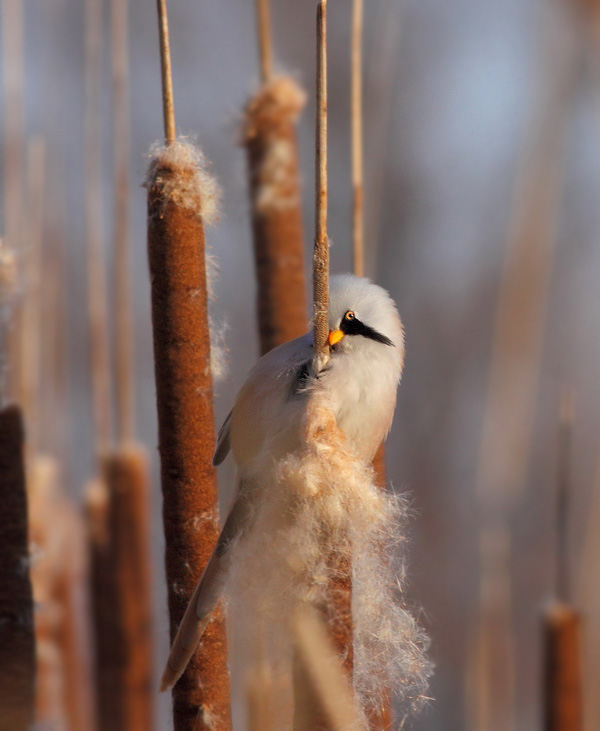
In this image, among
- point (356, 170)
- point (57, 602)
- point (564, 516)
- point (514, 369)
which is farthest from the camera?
point (514, 369)

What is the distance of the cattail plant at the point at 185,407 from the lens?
85cm

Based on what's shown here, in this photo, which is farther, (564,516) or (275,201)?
(564,516)

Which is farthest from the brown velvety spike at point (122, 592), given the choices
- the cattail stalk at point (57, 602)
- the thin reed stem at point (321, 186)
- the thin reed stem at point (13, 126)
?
the thin reed stem at point (321, 186)

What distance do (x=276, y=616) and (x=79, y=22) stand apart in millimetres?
2470

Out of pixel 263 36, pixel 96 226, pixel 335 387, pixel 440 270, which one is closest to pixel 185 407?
pixel 335 387

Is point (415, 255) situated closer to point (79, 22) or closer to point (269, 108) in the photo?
point (79, 22)

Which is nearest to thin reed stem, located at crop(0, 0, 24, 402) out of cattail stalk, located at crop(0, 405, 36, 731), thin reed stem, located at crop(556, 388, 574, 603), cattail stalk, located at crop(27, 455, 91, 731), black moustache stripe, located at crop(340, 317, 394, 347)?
cattail stalk, located at crop(27, 455, 91, 731)

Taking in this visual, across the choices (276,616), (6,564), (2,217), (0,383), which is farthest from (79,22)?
(276,616)

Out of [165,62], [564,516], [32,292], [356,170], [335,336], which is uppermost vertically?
[165,62]

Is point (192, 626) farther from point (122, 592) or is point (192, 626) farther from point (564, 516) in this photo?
point (564, 516)

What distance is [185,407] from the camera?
0.87 m

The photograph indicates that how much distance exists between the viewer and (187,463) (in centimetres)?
86

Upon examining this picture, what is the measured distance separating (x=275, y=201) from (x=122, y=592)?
70cm

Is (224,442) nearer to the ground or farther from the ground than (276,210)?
nearer to the ground
